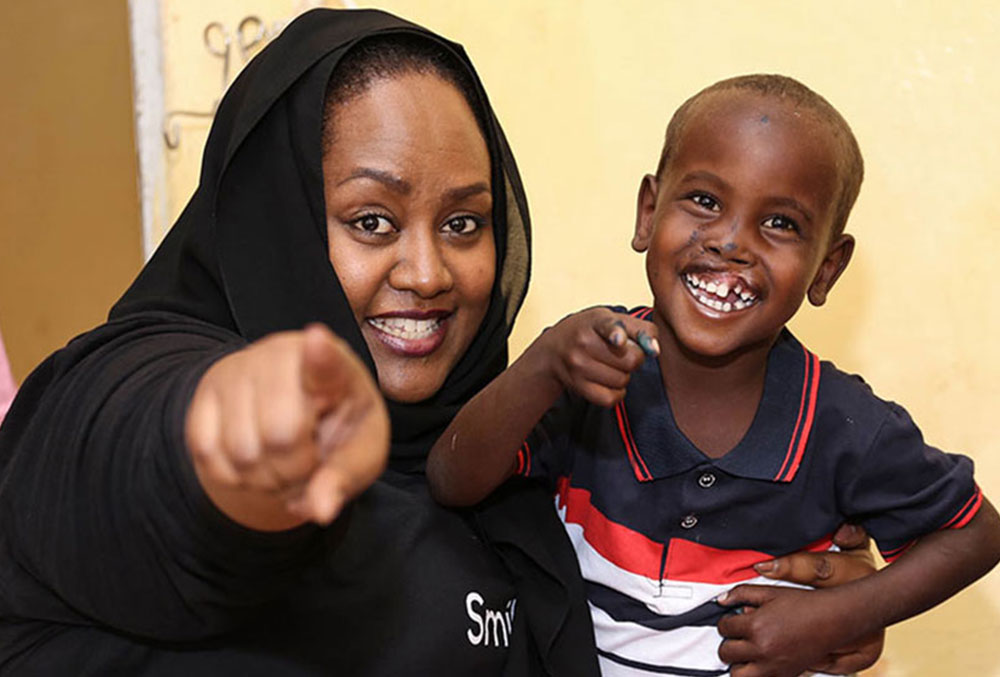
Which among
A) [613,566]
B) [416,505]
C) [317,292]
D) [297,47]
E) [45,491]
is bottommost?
[613,566]

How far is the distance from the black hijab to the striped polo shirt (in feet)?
1.15

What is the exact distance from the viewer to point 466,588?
1.51m

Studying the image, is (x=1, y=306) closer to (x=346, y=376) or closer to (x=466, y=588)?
(x=466, y=588)

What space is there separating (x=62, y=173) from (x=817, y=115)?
8.52 feet

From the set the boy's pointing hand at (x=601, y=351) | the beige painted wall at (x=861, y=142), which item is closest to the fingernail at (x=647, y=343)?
the boy's pointing hand at (x=601, y=351)

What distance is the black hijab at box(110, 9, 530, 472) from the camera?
4.73 ft

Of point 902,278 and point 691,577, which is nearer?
point 691,577

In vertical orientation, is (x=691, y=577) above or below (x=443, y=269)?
below

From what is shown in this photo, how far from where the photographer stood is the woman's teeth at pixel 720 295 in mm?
1530

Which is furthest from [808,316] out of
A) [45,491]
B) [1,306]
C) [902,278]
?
[1,306]

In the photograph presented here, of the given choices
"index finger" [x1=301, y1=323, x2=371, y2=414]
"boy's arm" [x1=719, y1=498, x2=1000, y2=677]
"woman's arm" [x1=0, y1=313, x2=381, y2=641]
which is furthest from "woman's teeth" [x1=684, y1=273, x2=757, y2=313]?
"index finger" [x1=301, y1=323, x2=371, y2=414]

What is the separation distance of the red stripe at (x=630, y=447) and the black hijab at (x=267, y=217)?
32 cm

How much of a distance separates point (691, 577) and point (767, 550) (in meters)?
0.12

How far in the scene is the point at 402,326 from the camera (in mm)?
1578
